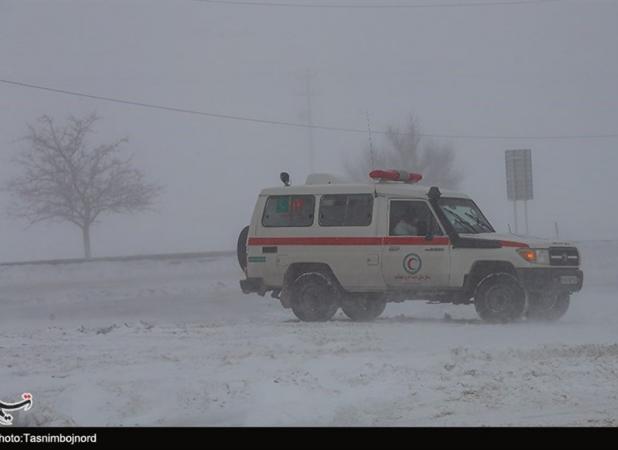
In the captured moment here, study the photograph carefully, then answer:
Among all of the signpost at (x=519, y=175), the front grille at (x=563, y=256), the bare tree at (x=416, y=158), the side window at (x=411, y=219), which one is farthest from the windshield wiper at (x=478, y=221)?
the bare tree at (x=416, y=158)

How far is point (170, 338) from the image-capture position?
39.7ft

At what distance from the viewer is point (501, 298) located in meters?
14.1

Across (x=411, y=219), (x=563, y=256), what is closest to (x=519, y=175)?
(x=563, y=256)

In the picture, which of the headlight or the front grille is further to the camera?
the front grille

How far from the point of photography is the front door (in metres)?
14.4

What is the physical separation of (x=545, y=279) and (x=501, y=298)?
71 centimetres

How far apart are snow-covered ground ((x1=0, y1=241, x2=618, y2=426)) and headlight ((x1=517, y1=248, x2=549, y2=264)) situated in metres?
0.96

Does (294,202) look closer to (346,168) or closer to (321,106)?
(346,168)

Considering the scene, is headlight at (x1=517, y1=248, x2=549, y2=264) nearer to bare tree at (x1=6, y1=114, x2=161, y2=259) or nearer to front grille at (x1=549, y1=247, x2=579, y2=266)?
front grille at (x1=549, y1=247, x2=579, y2=266)

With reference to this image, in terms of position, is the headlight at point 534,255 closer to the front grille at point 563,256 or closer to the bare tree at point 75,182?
the front grille at point 563,256

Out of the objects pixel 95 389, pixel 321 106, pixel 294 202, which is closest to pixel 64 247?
pixel 321 106

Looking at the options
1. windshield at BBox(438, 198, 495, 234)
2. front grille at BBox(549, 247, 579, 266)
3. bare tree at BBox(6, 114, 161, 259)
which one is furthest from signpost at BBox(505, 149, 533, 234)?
bare tree at BBox(6, 114, 161, 259)

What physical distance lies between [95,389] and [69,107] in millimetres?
81253

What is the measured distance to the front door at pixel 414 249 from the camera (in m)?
14.4
